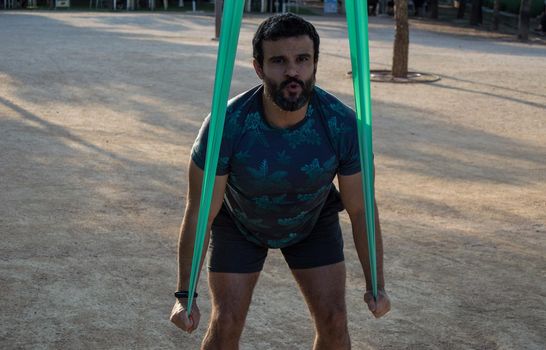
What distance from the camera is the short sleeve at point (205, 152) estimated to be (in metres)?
3.46

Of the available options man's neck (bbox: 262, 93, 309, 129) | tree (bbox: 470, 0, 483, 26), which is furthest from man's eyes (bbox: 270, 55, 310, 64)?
tree (bbox: 470, 0, 483, 26)

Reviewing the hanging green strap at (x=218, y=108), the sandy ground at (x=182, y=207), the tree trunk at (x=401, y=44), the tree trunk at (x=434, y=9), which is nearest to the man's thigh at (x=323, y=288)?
the hanging green strap at (x=218, y=108)

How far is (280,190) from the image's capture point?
360 centimetres

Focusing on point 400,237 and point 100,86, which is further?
point 100,86

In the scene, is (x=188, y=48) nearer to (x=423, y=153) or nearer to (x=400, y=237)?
(x=423, y=153)

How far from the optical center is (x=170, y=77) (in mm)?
16422

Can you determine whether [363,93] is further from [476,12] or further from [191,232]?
[476,12]

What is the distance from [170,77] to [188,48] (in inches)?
209

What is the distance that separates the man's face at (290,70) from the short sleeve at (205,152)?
26cm

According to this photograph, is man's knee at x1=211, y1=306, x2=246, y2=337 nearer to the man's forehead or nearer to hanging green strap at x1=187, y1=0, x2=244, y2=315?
hanging green strap at x1=187, y1=0, x2=244, y2=315

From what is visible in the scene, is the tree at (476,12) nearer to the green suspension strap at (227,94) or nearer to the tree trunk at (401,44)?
the tree trunk at (401,44)

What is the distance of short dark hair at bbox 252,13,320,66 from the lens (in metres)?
3.42

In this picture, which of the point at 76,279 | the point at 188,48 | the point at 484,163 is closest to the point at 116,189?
the point at 76,279

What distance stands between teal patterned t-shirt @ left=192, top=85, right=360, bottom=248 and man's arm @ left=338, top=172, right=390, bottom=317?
53mm
